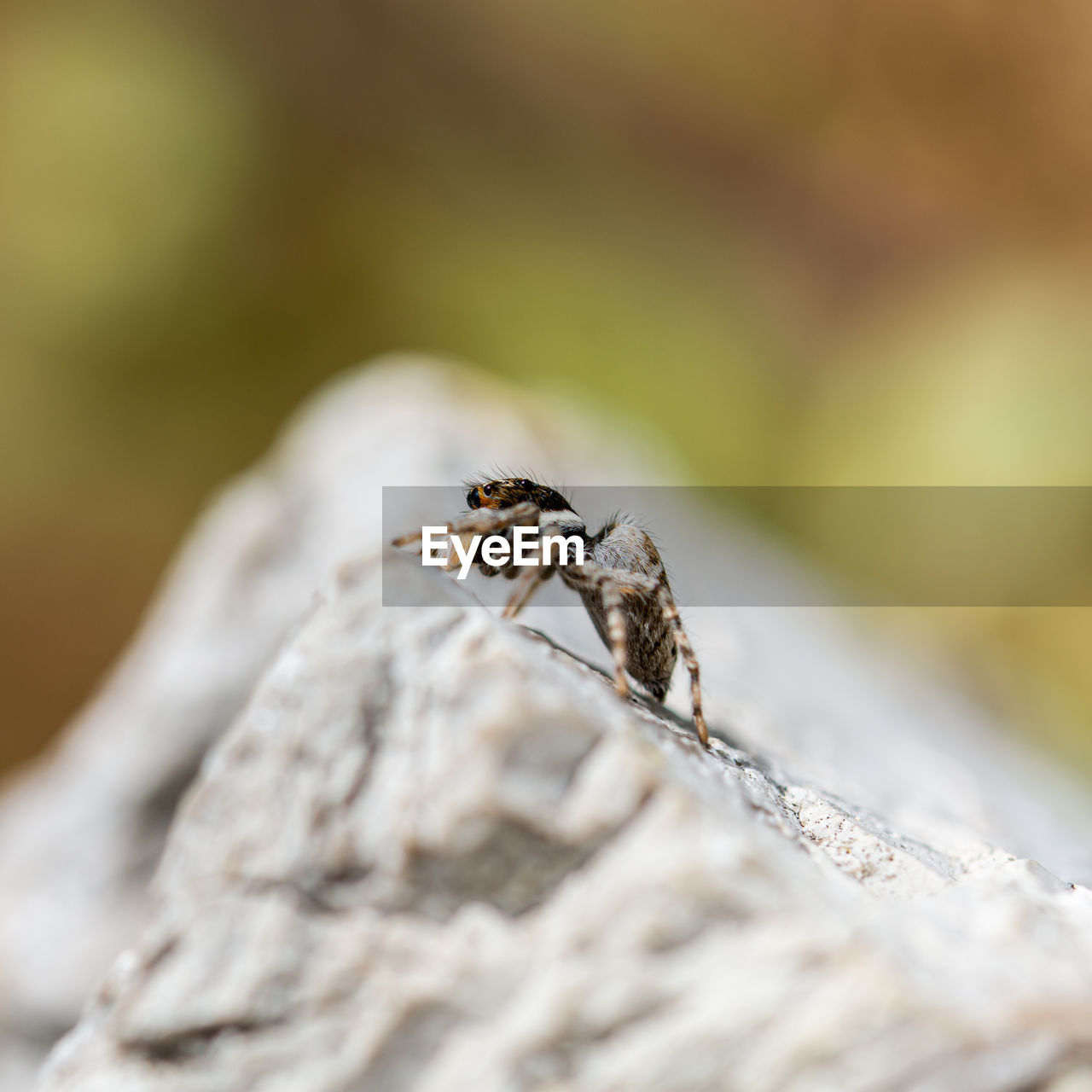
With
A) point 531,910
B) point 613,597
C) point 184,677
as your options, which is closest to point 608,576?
point 613,597

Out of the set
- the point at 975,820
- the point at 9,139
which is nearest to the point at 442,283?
the point at 9,139

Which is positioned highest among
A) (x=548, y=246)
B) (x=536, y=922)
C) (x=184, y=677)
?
(x=548, y=246)

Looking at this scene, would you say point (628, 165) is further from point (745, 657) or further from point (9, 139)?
point (745, 657)

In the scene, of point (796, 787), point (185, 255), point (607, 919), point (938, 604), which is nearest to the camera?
point (607, 919)

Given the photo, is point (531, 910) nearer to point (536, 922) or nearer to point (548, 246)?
point (536, 922)

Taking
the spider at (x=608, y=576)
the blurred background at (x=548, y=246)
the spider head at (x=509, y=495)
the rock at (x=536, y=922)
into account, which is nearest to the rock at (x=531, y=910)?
the rock at (x=536, y=922)

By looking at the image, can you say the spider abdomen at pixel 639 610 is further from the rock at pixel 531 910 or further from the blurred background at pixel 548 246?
the blurred background at pixel 548 246

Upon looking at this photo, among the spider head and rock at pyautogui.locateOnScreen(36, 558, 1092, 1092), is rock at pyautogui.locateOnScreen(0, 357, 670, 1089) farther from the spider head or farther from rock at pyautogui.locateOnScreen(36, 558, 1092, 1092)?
rock at pyautogui.locateOnScreen(36, 558, 1092, 1092)
